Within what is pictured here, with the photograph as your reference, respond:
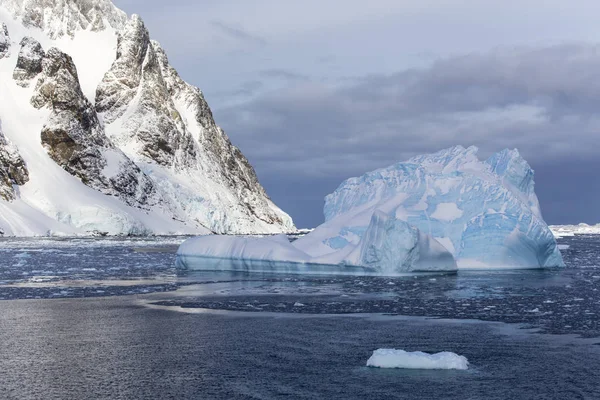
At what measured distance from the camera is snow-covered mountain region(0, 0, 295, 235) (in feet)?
394

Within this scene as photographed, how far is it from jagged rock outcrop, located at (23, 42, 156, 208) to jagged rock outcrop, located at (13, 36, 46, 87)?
2.53 meters

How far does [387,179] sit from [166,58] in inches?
6211

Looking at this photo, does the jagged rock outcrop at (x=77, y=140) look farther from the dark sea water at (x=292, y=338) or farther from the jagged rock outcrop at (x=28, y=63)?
the dark sea water at (x=292, y=338)

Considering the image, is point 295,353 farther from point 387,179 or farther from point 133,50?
point 133,50

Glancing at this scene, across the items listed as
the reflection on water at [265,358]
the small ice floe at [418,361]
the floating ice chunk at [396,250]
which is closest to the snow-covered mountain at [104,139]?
the floating ice chunk at [396,250]

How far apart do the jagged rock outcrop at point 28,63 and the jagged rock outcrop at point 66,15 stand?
81.6 feet

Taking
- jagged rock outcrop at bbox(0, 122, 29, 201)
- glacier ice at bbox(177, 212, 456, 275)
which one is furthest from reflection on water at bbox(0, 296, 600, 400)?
jagged rock outcrop at bbox(0, 122, 29, 201)

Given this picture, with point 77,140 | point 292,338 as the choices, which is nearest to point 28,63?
point 77,140

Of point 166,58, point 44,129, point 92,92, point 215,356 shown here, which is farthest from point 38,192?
point 215,356

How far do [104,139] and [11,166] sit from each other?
2704cm

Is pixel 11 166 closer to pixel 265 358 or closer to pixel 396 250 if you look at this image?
pixel 396 250

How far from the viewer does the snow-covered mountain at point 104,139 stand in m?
120

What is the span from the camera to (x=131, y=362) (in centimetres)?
1373

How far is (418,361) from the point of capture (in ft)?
44.1
